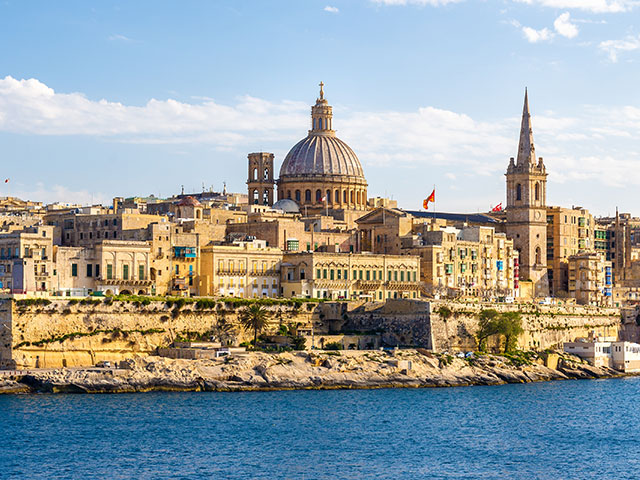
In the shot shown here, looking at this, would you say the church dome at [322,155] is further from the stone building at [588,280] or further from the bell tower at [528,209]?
the stone building at [588,280]

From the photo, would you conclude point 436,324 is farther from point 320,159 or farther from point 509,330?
point 320,159

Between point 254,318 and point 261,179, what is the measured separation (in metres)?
34.3

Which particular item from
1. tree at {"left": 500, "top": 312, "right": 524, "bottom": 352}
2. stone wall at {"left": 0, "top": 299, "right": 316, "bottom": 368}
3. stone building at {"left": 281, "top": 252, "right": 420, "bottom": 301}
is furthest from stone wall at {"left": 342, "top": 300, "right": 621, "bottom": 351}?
stone wall at {"left": 0, "top": 299, "right": 316, "bottom": 368}

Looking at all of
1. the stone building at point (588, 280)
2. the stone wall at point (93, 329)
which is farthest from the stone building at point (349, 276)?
the stone building at point (588, 280)

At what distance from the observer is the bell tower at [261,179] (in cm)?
10375

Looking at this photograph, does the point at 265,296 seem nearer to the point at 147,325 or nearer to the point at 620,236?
the point at 147,325

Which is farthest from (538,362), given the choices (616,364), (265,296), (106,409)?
(106,409)

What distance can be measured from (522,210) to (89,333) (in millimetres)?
42926

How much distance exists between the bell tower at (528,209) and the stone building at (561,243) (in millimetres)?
1243

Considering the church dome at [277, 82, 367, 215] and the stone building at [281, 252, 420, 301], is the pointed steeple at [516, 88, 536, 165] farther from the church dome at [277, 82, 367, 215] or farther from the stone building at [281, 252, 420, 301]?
the stone building at [281, 252, 420, 301]

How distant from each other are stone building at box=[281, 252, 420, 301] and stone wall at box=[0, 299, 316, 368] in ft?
25.5

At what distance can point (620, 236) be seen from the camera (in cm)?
11125

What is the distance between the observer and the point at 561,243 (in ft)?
328

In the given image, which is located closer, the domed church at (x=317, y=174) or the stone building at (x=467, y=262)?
the stone building at (x=467, y=262)
